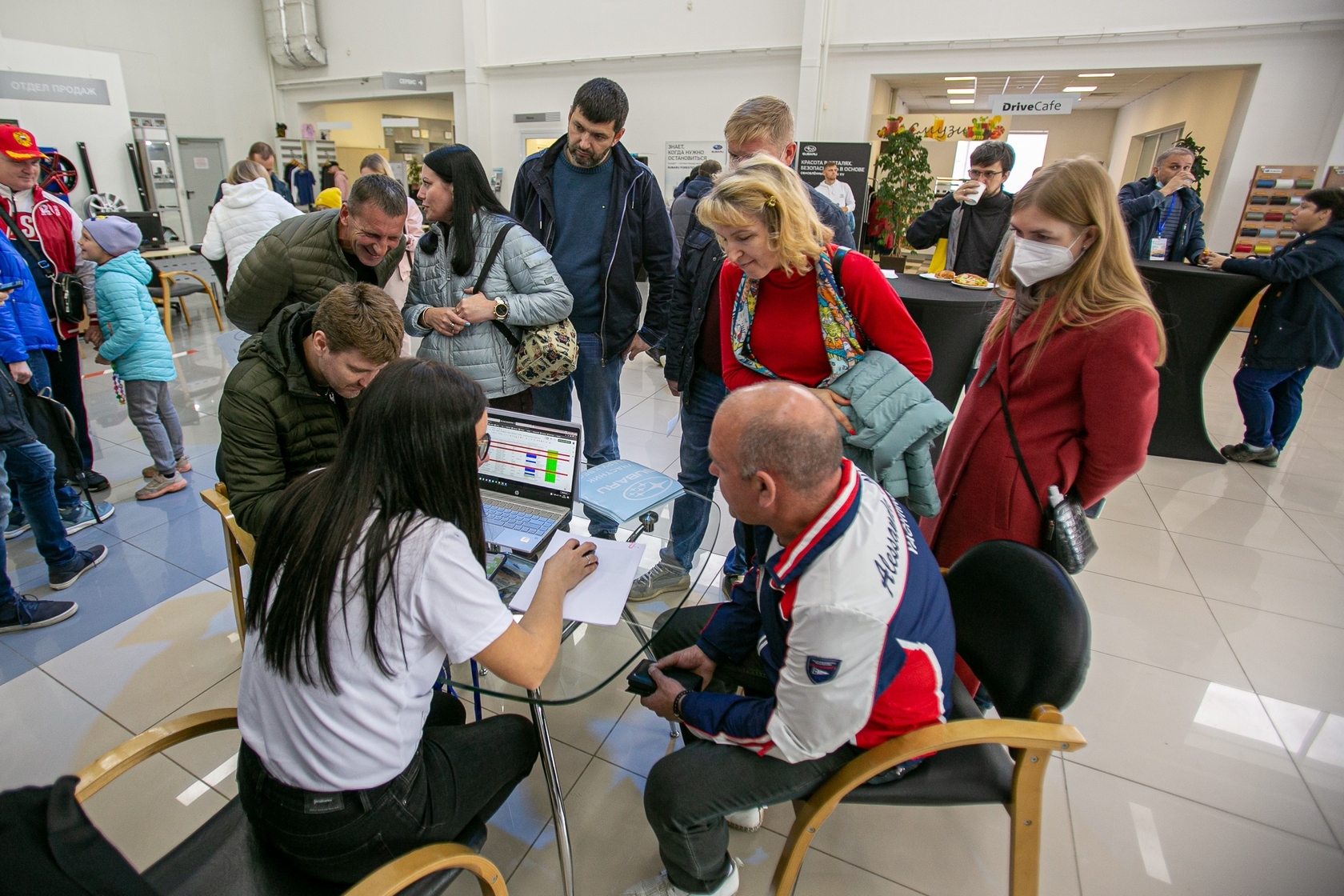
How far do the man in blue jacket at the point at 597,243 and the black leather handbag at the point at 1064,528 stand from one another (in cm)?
143

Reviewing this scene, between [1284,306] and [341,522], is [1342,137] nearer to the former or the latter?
[1284,306]

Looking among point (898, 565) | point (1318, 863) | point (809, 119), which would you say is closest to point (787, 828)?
point (898, 565)

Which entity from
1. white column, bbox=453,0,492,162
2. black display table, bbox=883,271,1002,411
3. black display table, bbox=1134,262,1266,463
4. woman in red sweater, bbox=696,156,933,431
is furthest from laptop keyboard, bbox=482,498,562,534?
white column, bbox=453,0,492,162

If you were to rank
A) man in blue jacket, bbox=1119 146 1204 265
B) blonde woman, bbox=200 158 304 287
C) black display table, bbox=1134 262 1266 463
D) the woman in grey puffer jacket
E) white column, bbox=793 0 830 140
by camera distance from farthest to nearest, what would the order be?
white column, bbox=793 0 830 140
man in blue jacket, bbox=1119 146 1204 265
blonde woman, bbox=200 158 304 287
black display table, bbox=1134 262 1266 463
the woman in grey puffer jacket

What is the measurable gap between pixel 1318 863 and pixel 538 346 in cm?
248

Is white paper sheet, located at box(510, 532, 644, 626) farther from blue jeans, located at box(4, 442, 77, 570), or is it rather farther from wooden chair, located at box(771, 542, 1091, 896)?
blue jeans, located at box(4, 442, 77, 570)

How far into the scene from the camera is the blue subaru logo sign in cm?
107

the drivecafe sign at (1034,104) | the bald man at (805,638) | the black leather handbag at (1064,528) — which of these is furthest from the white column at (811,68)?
the bald man at (805,638)

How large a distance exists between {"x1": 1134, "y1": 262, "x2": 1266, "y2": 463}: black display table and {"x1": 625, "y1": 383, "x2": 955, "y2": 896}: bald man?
3448mm

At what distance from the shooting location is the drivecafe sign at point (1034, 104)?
21.7 feet

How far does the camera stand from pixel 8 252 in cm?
269

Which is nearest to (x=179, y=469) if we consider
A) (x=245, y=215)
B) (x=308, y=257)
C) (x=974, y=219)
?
(x=245, y=215)

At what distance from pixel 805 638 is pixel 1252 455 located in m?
4.37

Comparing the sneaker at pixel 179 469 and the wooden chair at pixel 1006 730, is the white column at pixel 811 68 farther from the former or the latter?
the wooden chair at pixel 1006 730
